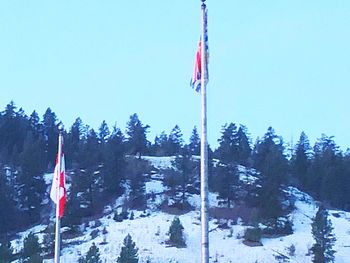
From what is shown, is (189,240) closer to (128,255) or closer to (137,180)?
(128,255)

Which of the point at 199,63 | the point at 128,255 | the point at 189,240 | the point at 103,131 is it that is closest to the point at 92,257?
the point at 128,255

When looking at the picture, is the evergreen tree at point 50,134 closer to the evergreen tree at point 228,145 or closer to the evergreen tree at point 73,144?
the evergreen tree at point 73,144

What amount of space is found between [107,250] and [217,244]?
8.00m

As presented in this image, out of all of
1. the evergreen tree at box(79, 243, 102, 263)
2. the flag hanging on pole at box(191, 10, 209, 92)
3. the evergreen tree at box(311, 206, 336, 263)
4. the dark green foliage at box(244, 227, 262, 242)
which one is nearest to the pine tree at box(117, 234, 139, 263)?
the evergreen tree at box(79, 243, 102, 263)

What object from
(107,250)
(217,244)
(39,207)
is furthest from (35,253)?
(39,207)

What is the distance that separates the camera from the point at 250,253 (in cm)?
5528

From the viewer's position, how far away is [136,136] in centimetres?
8494

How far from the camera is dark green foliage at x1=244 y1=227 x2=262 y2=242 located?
58250mm

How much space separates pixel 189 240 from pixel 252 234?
4.63 meters

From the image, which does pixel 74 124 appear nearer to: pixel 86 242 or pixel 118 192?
pixel 118 192

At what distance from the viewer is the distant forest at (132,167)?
67.4m

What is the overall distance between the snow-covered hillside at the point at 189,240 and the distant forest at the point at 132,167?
2159 millimetres

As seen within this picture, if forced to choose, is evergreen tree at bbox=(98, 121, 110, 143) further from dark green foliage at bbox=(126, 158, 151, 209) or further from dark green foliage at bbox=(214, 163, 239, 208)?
dark green foliage at bbox=(214, 163, 239, 208)


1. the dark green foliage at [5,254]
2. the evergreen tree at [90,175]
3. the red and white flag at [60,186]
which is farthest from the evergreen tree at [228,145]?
the red and white flag at [60,186]
